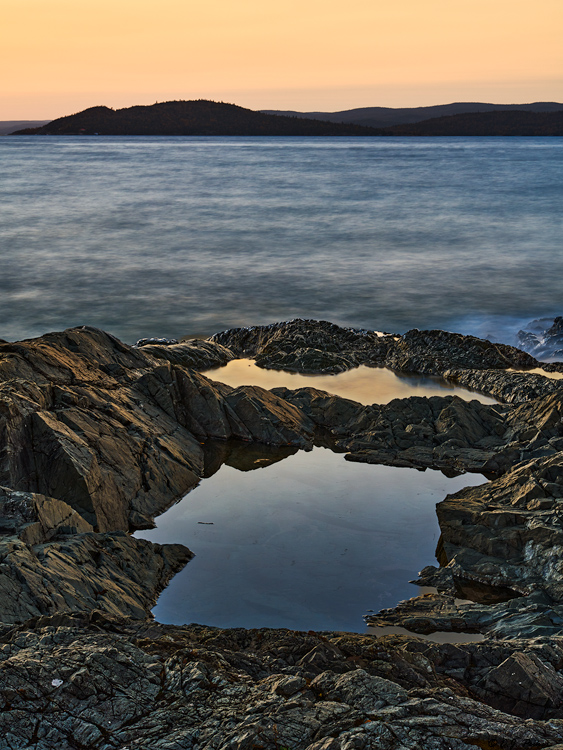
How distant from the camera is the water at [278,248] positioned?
27.0 m

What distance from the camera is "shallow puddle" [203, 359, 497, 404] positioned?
16891 mm

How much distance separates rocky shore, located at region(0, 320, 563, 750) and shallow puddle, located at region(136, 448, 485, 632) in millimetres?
330

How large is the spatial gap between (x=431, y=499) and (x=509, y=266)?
2595 cm

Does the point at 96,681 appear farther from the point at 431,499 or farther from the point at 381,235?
the point at 381,235

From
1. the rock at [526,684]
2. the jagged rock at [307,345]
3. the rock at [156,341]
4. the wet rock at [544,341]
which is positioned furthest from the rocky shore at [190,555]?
the wet rock at [544,341]

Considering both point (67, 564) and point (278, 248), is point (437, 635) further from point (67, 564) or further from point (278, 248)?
point (278, 248)

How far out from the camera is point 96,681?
5.39 m

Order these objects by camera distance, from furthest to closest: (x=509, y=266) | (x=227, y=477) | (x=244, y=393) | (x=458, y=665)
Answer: (x=509, y=266) < (x=244, y=393) < (x=227, y=477) < (x=458, y=665)

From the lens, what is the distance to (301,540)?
1031 centimetres

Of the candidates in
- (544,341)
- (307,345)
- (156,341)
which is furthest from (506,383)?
(156,341)

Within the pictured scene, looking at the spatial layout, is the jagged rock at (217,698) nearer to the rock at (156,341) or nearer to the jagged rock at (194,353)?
A: the jagged rock at (194,353)

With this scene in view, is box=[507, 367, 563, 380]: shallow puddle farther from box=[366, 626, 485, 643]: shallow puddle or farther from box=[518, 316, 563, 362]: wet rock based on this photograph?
box=[366, 626, 485, 643]: shallow puddle

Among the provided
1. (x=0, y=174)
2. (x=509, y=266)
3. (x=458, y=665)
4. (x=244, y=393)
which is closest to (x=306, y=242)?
(x=509, y=266)

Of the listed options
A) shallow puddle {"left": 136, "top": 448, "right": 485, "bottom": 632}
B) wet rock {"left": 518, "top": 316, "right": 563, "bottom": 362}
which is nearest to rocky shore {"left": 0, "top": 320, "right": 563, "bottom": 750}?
shallow puddle {"left": 136, "top": 448, "right": 485, "bottom": 632}
